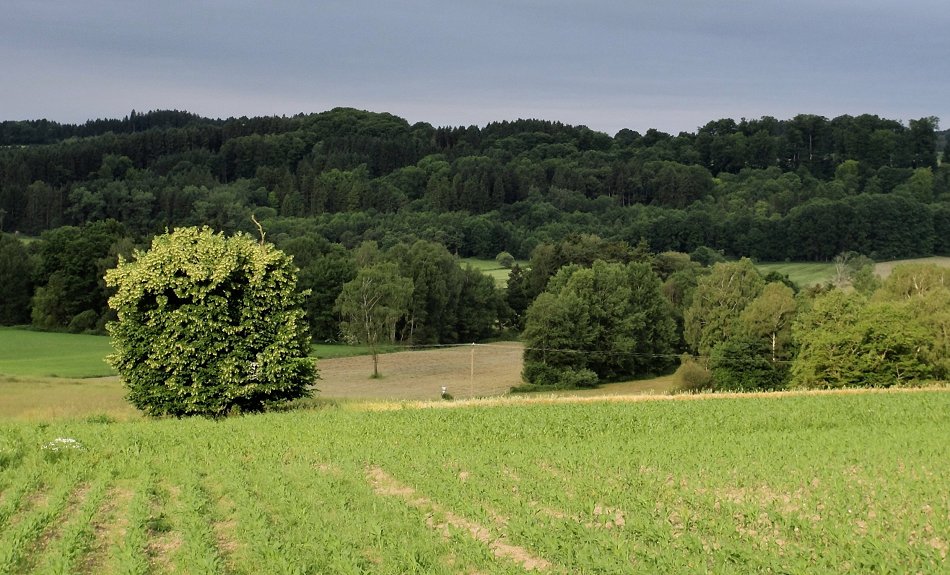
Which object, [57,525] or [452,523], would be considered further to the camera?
[57,525]

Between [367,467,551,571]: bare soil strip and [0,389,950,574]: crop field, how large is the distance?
64 mm

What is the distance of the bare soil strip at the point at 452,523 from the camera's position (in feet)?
50.3

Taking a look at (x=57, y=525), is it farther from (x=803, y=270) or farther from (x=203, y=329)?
(x=803, y=270)

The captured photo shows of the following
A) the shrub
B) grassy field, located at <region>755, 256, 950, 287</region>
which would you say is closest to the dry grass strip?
the shrub

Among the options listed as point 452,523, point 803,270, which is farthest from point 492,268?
point 452,523

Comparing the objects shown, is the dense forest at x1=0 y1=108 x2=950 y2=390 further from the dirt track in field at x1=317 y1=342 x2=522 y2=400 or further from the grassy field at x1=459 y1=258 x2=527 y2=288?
the dirt track in field at x1=317 y1=342 x2=522 y2=400

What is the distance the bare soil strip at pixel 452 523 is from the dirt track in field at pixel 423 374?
4238cm

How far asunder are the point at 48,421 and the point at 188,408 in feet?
15.3

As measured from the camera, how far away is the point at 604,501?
734 inches

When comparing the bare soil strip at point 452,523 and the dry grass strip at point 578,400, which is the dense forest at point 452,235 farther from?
the bare soil strip at point 452,523

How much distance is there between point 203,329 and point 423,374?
47.1 m

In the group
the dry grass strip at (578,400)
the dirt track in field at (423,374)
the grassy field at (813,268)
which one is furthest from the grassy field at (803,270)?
the dry grass strip at (578,400)

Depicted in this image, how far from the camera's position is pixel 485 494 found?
19312mm

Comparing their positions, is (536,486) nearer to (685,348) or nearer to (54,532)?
(54,532)
